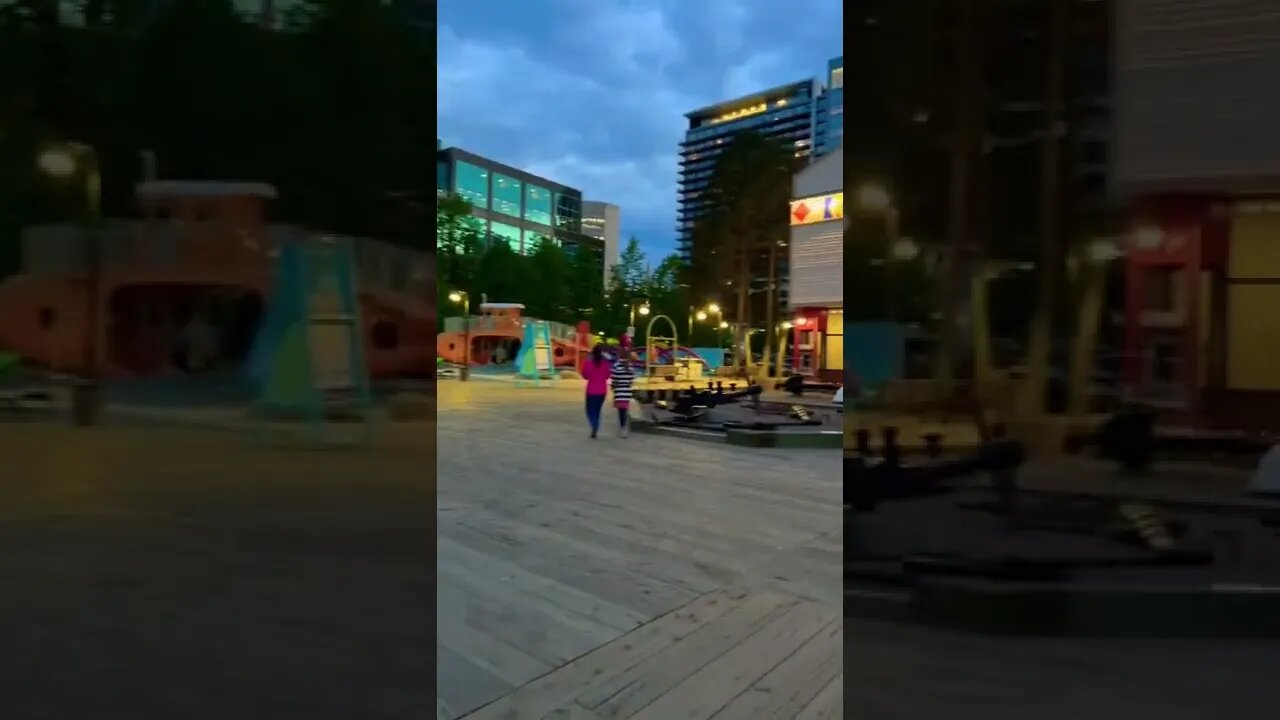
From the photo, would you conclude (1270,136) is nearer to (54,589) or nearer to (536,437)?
(54,589)

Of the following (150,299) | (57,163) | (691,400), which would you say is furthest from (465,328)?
(150,299)

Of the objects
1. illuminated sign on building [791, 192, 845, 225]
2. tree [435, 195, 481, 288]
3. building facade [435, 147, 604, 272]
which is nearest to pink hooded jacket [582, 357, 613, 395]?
illuminated sign on building [791, 192, 845, 225]

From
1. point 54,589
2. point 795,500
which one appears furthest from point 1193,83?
point 795,500

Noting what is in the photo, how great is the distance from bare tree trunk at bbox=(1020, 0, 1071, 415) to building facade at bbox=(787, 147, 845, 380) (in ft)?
67.1

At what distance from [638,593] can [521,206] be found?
66.3 m

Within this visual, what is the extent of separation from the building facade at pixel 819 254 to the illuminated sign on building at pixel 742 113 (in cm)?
1036

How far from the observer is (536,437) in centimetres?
1369

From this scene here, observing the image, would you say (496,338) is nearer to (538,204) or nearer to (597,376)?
(597,376)

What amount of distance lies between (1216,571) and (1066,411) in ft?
1.90

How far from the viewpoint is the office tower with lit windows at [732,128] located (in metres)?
28.6

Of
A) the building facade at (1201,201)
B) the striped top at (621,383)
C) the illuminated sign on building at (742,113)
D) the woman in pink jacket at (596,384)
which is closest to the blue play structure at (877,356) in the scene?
the building facade at (1201,201)

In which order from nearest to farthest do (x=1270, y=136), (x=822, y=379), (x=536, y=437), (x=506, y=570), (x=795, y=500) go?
(x=1270, y=136)
(x=506, y=570)
(x=795, y=500)
(x=536, y=437)
(x=822, y=379)

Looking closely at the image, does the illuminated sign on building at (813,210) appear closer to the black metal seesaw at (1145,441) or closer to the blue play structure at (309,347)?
the black metal seesaw at (1145,441)

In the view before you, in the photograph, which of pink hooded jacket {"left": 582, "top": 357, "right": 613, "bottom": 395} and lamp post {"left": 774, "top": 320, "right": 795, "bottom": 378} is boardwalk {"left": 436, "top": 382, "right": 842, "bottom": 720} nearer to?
pink hooded jacket {"left": 582, "top": 357, "right": 613, "bottom": 395}
